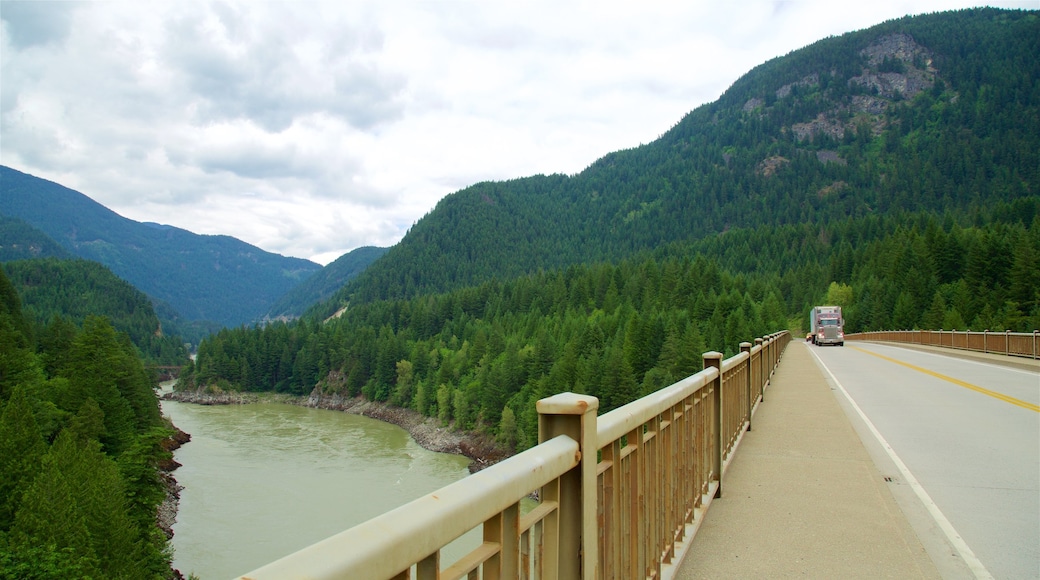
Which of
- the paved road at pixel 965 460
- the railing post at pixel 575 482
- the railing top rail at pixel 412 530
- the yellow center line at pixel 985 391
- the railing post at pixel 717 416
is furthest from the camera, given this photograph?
the yellow center line at pixel 985 391

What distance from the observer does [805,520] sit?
5.95 meters

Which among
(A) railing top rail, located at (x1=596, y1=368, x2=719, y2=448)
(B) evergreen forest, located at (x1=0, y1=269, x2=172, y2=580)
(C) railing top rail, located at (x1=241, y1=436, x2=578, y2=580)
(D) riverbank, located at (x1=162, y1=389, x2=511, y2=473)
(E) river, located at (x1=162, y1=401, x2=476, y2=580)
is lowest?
(D) riverbank, located at (x1=162, y1=389, x2=511, y2=473)

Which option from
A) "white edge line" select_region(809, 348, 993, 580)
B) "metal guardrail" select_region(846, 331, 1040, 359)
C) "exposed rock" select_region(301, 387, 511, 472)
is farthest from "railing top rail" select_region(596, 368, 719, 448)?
"exposed rock" select_region(301, 387, 511, 472)

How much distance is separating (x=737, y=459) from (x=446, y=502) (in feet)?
25.4

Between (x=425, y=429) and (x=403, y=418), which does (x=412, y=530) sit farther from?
(x=403, y=418)

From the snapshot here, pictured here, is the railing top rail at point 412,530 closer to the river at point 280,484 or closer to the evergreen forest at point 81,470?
the evergreen forest at point 81,470

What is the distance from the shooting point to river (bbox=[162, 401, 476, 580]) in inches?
1227

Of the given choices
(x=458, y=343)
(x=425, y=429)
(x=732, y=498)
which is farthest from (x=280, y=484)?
(x=458, y=343)

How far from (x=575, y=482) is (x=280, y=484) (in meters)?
44.1

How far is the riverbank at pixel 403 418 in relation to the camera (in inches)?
2335

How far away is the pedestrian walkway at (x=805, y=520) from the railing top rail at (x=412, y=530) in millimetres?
3206

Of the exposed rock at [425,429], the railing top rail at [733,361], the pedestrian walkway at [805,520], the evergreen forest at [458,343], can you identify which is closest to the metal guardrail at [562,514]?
the pedestrian walkway at [805,520]

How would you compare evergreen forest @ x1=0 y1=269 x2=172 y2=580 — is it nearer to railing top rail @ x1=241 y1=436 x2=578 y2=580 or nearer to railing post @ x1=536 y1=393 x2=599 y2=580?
railing post @ x1=536 y1=393 x2=599 y2=580

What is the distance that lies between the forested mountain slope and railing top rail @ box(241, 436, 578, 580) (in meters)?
160
